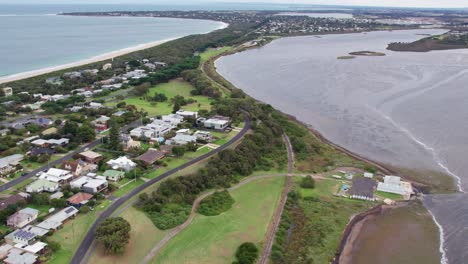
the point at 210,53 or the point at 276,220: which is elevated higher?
the point at 276,220

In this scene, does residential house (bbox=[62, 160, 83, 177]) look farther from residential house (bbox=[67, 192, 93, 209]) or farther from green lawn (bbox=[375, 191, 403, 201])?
green lawn (bbox=[375, 191, 403, 201])

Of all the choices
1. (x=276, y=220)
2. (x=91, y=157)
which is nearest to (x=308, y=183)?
(x=276, y=220)

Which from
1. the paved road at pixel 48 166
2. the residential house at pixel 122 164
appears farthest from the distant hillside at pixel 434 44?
the residential house at pixel 122 164

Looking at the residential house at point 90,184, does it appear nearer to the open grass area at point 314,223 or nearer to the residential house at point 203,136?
the residential house at point 203,136

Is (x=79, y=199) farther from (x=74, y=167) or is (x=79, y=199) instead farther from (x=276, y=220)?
(x=276, y=220)

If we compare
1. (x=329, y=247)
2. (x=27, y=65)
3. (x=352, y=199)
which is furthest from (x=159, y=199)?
(x=27, y=65)
